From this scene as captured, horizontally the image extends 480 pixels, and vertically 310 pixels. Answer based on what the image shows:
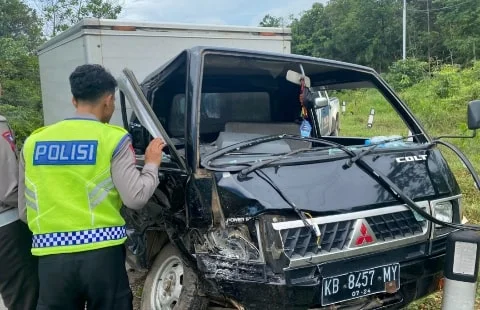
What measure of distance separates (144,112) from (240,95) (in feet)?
5.34

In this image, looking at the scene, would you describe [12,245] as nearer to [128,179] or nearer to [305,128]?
[128,179]

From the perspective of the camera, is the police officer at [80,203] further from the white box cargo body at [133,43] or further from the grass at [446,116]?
the grass at [446,116]

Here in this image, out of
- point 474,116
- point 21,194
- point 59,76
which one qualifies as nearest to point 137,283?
point 21,194

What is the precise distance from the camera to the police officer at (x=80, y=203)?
229 cm

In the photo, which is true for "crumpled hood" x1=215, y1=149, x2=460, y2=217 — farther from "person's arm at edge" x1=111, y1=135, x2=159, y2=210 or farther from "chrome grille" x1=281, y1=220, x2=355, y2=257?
"person's arm at edge" x1=111, y1=135, x2=159, y2=210

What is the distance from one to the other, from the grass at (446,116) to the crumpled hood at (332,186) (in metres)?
2.75

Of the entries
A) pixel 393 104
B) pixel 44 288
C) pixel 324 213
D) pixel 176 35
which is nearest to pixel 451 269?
pixel 324 213

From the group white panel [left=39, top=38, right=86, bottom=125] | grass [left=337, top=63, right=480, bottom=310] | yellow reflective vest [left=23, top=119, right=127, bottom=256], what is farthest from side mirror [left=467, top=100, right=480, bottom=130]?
white panel [left=39, top=38, right=86, bottom=125]

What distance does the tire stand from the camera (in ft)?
9.62

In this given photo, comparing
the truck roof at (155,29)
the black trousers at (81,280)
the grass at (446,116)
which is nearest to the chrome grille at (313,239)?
the black trousers at (81,280)

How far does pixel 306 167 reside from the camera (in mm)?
2941

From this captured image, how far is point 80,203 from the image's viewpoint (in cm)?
231

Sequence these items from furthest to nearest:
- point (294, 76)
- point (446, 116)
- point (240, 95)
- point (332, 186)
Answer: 1. point (446, 116)
2. point (240, 95)
3. point (294, 76)
4. point (332, 186)

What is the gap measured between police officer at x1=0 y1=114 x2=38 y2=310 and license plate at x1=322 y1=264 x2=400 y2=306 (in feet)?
6.17
